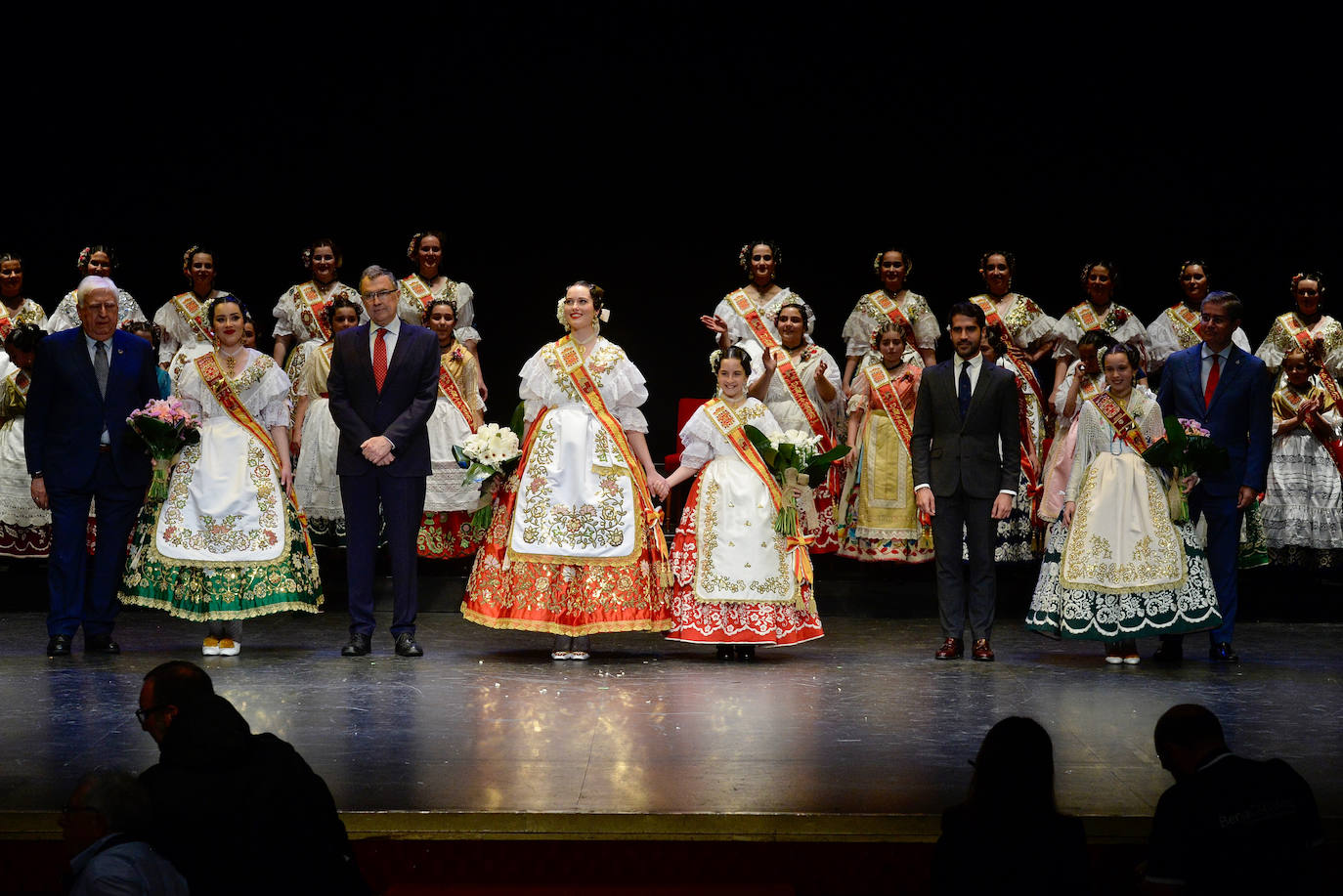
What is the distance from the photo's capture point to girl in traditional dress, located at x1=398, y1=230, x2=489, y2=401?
Answer: 798cm

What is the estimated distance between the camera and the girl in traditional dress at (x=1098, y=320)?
766cm

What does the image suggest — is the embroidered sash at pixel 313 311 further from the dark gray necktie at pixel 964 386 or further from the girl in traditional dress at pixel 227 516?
the dark gray necktie at pixel 964 386

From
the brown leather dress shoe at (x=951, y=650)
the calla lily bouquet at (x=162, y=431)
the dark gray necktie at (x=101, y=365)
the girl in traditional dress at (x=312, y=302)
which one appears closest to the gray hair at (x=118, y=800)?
the calla lily bouquet at (x=162, y=431)

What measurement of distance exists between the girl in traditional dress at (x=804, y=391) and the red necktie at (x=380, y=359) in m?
2.15

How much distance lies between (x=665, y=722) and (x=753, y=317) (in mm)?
3517

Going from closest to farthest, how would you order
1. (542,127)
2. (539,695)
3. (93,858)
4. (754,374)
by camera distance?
1. (93,858)
2. (539,695)
3. (754,374)
4. (542,127)

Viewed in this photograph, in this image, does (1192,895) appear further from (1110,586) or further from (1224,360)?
(1224,360)

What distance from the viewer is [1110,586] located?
5.56 meters

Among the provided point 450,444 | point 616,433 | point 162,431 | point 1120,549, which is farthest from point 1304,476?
point 162,431

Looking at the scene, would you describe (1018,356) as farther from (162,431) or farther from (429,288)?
(162,431)

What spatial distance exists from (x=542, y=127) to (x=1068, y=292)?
3056 millimetres

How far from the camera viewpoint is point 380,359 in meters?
5.72

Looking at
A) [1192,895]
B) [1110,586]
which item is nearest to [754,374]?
[1110,586]

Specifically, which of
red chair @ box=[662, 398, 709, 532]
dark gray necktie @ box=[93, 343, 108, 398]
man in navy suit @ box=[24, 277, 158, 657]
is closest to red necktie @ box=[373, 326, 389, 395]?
man in navy suit @ box=[24, 277, 158, 657]
